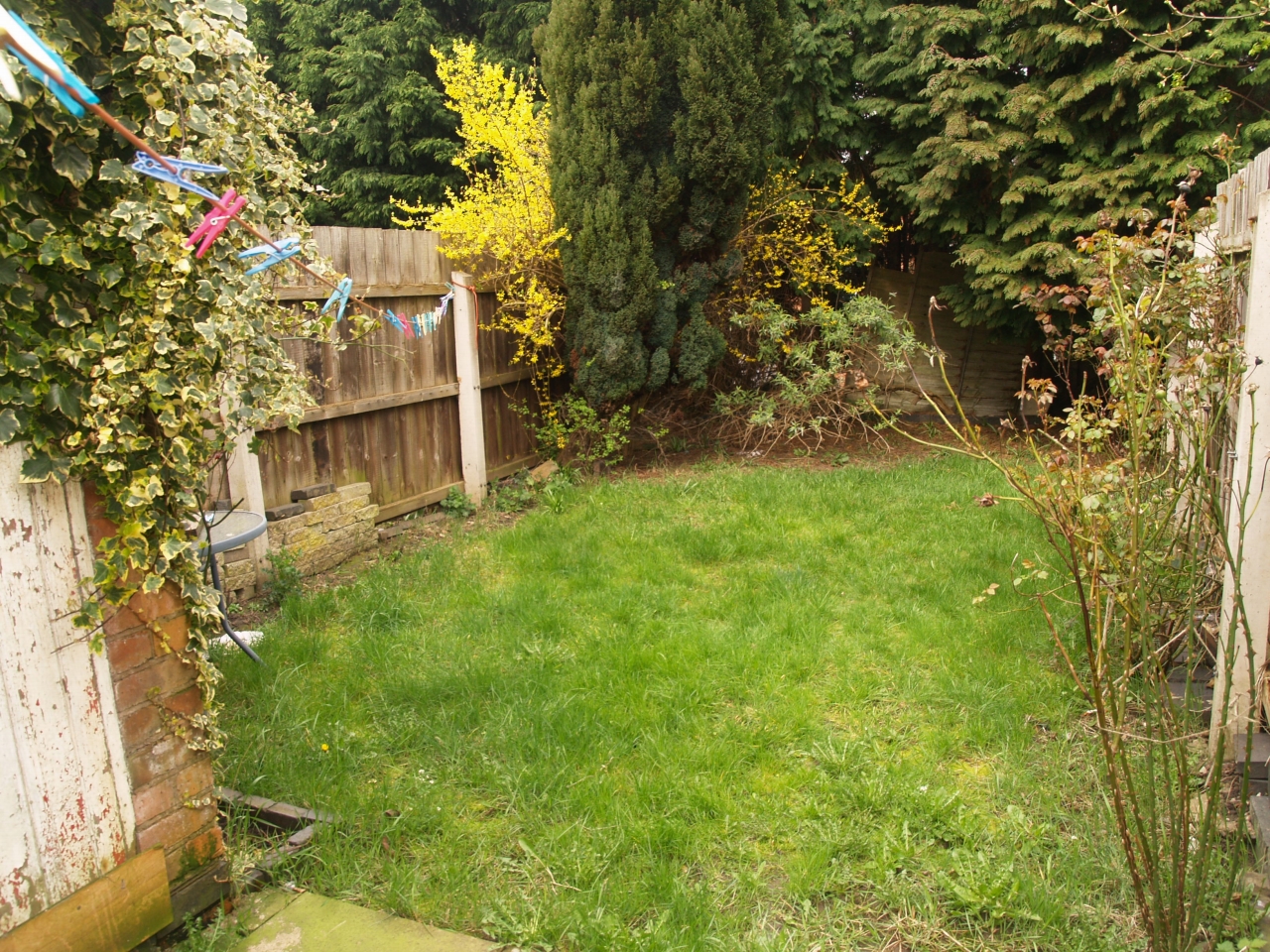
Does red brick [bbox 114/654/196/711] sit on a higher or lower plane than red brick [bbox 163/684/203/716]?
higher

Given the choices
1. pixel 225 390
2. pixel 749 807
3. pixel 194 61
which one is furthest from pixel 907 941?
pixel 194 61

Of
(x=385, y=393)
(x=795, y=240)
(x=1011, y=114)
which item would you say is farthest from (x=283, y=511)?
(x=1011, y=114)

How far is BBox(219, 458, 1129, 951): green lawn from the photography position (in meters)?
2.44

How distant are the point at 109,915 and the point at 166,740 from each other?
1.30 feet

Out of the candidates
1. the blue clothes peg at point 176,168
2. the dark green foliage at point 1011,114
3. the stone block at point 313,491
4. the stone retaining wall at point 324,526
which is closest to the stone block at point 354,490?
the stone retaining wall at point 324,526

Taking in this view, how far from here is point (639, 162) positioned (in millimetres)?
6613

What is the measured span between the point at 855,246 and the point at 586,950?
7.58m

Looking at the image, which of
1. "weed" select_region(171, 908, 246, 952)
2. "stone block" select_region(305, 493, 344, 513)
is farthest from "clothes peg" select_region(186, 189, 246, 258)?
"stone block" select_region(305, 493, 344, 513)

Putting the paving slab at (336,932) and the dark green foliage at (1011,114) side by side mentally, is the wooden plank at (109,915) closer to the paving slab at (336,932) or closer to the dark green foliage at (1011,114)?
the paving slab at (336,932)

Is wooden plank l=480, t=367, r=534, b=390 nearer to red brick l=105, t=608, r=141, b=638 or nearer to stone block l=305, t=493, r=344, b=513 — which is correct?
stone block l=305, t=493, r=344, b=513

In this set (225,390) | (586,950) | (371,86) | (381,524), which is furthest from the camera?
(371,86)

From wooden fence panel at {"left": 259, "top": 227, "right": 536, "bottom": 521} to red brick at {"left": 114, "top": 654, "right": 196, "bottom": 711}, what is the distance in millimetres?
2749

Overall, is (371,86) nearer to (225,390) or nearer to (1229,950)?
(225,390)

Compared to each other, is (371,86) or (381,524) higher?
(371,86)
